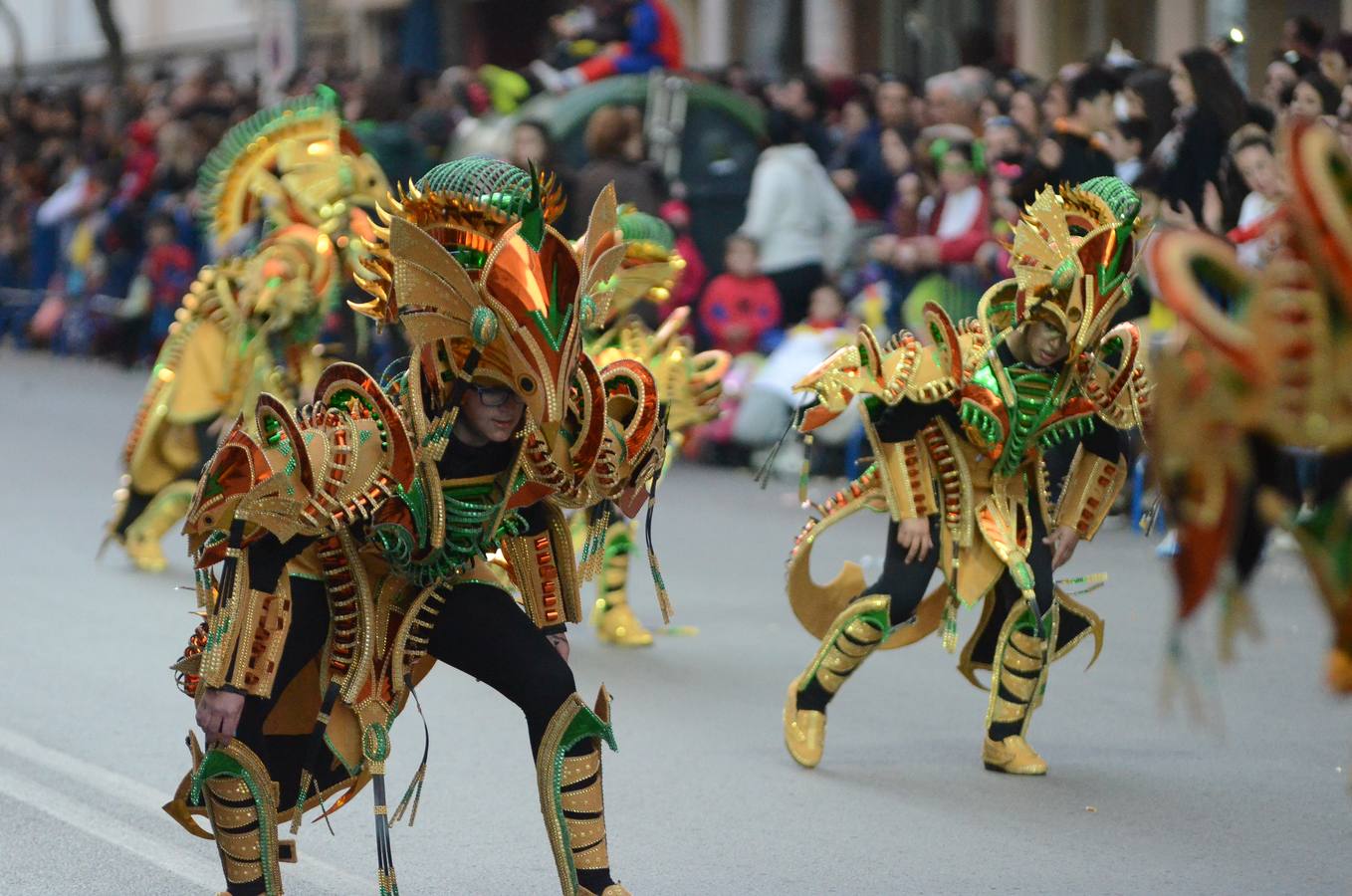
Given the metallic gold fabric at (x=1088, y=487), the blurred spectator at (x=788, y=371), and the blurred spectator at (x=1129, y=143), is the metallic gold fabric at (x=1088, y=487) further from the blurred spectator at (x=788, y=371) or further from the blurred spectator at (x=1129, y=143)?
the blurred spectator at (x=788, y=371)

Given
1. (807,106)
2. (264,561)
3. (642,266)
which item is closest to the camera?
(264,561)

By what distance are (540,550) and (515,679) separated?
1.19 feet

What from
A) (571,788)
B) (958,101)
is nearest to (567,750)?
(571,788)

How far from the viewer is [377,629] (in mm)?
4691

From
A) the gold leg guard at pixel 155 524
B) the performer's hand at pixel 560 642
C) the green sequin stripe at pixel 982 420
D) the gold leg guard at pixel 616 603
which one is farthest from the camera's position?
the gold leg guard at pixel 155 524

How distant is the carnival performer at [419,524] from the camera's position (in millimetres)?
4391

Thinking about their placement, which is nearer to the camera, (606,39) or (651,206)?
(651,206)

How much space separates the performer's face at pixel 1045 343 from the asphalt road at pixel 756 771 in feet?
4.00

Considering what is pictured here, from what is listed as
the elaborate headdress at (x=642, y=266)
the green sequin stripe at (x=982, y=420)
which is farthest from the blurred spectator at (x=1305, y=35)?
the green sequin stripe at (x=982, y=420)

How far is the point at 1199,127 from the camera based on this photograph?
10297 millimetres

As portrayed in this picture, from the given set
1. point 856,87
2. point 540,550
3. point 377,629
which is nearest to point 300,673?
point 377,629

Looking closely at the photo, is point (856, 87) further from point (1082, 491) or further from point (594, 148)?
point (1082, 491)

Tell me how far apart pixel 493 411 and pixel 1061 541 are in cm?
249

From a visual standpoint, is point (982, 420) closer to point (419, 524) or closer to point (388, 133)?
point (419, 524)
